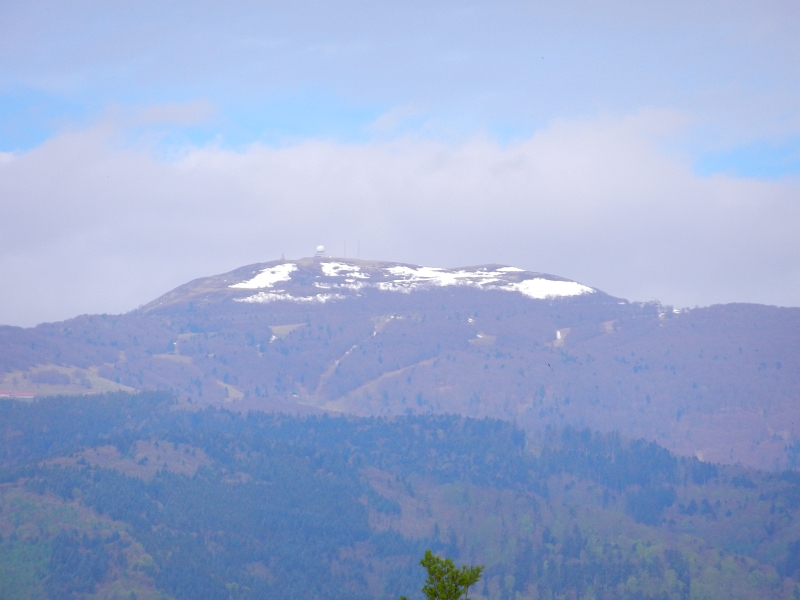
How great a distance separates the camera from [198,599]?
656 ft

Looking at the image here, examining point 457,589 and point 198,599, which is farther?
point 198,599

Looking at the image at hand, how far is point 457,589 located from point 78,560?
515 ft

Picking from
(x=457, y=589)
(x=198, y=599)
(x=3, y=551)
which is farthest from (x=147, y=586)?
(x=457, y=589)

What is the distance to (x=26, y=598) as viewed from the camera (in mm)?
188125

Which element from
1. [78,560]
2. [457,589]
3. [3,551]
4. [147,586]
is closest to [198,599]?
[147,586]

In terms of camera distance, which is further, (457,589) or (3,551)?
(3,551)

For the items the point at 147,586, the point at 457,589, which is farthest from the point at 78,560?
the point at 457,589

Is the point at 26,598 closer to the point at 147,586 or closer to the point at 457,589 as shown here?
the point at 147,586

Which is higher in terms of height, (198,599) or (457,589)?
(457,589)

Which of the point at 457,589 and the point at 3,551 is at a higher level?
the point at 457,589

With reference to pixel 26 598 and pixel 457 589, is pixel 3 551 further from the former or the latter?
pixel 457 589

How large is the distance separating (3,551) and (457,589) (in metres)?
161

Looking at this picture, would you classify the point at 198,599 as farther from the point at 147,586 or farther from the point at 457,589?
the point at 457,589

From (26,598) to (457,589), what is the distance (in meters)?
150
